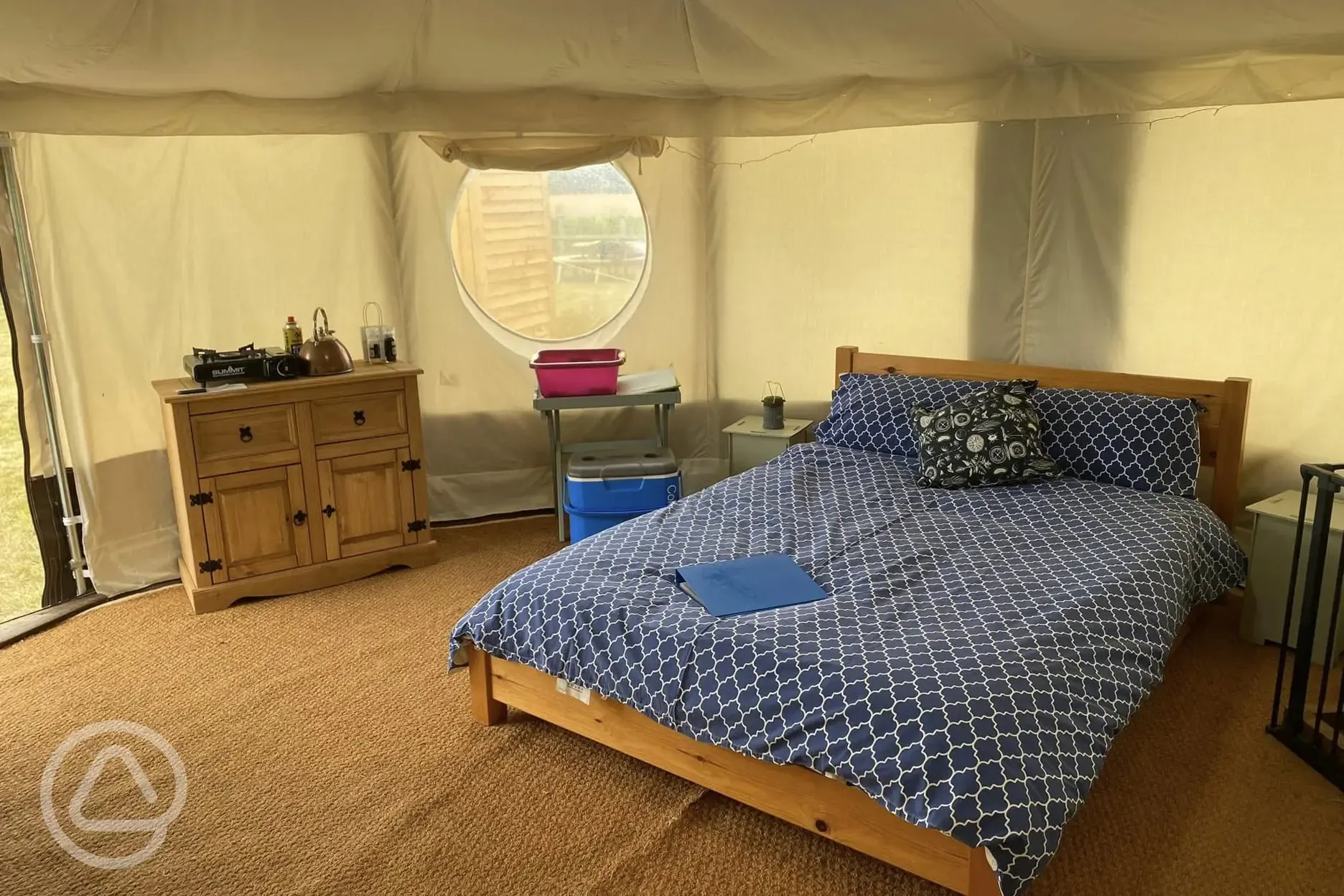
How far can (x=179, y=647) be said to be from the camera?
3.33 metres

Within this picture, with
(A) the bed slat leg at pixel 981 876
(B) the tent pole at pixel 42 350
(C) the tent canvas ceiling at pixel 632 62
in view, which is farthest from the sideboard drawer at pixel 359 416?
(A) the bed slat leg at pixel 981 876

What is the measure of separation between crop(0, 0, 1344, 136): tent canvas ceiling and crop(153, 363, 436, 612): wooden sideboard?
1123mm

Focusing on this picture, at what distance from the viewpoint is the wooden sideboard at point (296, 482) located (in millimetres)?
3547

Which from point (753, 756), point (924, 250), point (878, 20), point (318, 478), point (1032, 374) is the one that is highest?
point (878, 20)

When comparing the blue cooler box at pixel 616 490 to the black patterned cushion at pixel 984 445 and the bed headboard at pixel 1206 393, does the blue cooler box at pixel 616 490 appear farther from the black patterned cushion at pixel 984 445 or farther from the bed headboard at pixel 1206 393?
the bed headboard at pixel 1206 393

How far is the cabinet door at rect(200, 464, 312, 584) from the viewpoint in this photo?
3.58m

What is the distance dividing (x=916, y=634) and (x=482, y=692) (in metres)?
1.28

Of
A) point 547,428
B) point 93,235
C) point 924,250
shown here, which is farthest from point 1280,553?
point 93,235

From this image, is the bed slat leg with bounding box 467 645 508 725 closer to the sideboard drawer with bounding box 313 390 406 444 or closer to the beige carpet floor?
the beige carpet floor

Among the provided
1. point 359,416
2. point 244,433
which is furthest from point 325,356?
point 244,433

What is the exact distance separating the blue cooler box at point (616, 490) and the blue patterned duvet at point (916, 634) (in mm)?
851

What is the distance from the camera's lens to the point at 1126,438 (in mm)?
3342

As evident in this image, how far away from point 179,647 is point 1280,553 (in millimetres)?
3756

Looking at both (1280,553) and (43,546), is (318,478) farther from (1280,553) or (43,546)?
(1280,553)
